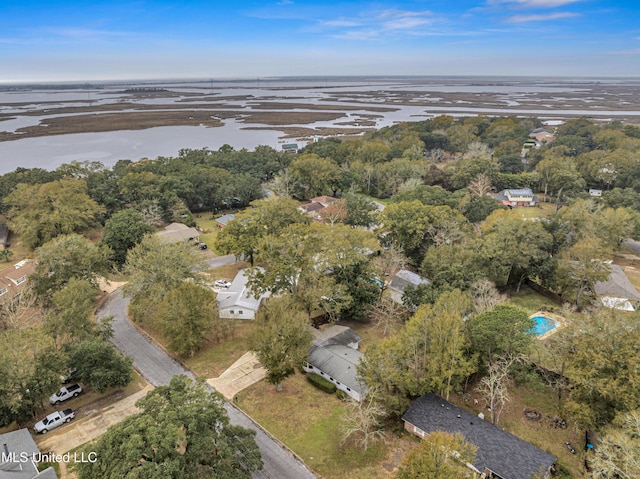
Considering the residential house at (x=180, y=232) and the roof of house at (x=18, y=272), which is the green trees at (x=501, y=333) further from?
the roof of house at (x=18, y=272)

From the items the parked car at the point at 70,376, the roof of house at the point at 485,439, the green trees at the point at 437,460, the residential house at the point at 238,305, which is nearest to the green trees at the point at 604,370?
the roof of house at the point at 485,439

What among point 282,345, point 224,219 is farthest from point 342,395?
point 224,219

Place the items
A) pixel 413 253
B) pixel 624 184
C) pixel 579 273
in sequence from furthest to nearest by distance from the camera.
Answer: pixel 624 184, pixel 413 253, pixel 579 273

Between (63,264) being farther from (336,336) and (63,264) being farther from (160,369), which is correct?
(336,336)

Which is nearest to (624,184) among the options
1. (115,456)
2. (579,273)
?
(579,273)

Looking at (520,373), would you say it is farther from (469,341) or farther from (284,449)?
(284,449)

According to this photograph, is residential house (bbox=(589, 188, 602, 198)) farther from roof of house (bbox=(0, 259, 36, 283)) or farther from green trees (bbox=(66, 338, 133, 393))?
roof of house (bbox=(0, 259, 36, 283))
